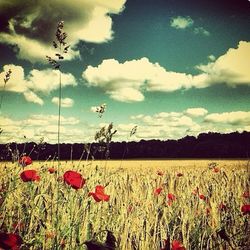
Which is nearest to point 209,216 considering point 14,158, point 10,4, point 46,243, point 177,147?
point 46,243

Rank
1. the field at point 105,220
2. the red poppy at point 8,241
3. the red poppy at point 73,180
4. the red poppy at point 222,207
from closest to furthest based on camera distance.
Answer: the red poppy at point 8,241 → the red poppy at point 73,180 → the field at point 105,220 → the red poppy at point 222,207

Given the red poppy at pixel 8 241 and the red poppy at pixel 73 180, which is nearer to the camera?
the red poppy at pixel 8 241

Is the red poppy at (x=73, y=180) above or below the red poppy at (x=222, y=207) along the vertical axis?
above

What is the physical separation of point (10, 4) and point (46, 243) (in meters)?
1.93

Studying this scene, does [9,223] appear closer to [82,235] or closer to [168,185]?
[82,235]

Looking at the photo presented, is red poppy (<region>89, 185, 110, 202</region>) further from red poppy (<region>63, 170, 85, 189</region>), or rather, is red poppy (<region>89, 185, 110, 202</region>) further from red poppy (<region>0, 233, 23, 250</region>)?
red poppy (<region>0, 233, 23, 250</region>)

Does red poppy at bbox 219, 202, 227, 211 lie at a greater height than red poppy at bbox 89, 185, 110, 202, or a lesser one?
Result: lesser

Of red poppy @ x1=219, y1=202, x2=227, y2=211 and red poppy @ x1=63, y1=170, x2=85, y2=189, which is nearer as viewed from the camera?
red poppy @ x1=63, y1=170, x2=85, y2=189

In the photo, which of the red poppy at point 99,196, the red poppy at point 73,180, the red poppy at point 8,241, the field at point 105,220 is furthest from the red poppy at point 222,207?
the red poppy at point 8,241

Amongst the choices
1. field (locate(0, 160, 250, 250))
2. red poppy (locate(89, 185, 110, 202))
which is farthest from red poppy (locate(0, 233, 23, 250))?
red poppy (locate(89, 185, 110, 202))

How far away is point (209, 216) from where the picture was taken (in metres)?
1.51

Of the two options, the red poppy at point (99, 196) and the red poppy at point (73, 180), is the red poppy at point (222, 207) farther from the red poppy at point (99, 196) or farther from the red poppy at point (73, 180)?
the red poppy at point (73, 180)

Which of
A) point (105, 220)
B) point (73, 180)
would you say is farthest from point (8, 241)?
point (105, 220)

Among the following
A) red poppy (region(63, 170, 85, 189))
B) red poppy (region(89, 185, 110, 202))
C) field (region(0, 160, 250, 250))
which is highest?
red poppy (region(63, 170, 85, 189))
